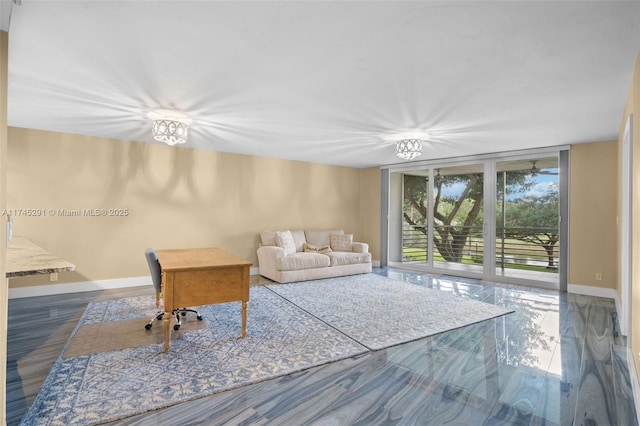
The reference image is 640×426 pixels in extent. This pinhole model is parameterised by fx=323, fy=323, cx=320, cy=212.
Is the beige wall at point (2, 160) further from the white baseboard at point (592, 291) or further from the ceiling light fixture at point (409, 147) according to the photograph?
the white baseboard at point (592, 291)

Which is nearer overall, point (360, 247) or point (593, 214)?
point (593, 214)

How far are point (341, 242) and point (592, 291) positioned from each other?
13.7ft

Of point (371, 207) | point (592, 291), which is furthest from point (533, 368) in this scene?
point (371, 207)

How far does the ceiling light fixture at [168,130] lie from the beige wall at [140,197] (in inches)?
72.4

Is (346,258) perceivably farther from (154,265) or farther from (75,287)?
(75,287)

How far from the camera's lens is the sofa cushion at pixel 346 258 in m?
6.05

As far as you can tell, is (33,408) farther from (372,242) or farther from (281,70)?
(372,242)

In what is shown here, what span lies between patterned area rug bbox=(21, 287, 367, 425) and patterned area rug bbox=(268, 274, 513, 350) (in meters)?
0.28

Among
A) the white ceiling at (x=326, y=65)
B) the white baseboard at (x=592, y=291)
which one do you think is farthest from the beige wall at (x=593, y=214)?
the white ceiling at (x=326, y=65)

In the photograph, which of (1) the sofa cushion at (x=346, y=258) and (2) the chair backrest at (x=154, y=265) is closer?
(2) the chair backrest at (x=154, y=265)

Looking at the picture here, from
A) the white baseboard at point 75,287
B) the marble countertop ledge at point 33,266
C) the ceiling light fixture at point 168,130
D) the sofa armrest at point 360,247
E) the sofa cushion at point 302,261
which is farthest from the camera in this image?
the sofa armrest at point 360,247

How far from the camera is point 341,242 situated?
6.84 metres

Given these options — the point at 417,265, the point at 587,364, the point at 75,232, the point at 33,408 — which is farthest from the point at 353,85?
the point at 417,265

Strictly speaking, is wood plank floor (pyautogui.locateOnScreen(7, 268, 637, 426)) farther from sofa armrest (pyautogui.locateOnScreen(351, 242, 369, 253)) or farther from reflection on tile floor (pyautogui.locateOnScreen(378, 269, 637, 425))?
sofa armrest (pyautogui.locateOnScreen(351, 242, 369, 253))
